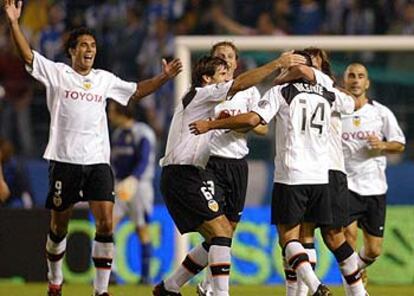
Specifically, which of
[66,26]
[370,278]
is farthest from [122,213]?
[66,26]

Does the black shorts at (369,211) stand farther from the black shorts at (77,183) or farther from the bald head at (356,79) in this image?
the black shorts at (77,183)

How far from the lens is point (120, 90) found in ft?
47.7

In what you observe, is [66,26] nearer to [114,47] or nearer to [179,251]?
[114,47]

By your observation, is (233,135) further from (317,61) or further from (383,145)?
(383,145)

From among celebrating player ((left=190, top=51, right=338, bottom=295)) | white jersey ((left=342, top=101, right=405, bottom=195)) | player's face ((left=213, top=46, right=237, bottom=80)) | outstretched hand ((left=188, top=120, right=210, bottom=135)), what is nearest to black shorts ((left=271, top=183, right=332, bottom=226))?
celebrating player ((left=190, top=51, right=338, bottom=295))

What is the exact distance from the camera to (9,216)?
19.0 metres

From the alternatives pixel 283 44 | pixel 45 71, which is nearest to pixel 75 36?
pixel 45 71

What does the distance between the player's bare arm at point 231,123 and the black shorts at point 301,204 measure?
0.70m

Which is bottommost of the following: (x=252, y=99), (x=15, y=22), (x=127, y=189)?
(x=127, y=189)

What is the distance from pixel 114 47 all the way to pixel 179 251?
5.42 metres

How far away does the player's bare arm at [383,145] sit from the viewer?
1573 centimetres

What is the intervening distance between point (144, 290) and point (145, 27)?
746 cm

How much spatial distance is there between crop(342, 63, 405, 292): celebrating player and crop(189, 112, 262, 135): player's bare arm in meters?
2.92

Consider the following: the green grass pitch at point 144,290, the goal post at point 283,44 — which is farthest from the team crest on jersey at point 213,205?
the goal post at point 283,44
